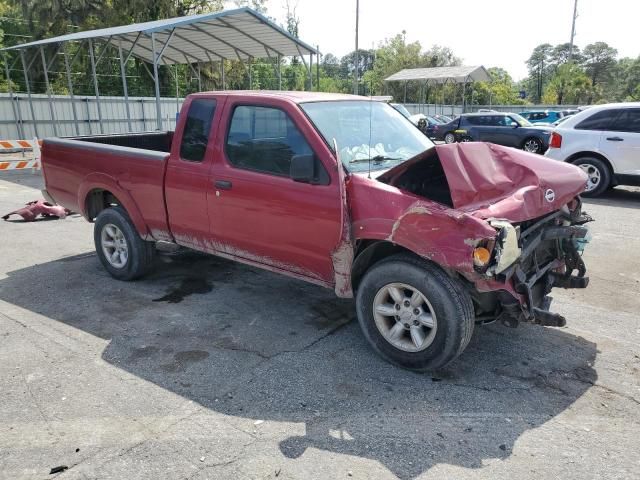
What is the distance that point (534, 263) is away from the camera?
3.76 metres

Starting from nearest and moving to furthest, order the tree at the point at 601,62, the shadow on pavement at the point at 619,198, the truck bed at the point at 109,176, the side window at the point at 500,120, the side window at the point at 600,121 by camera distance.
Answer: the truck bed at the point at 109,176, the shadow on pavement at the point at 619,198, the side window at the point at 600,121, the side window at the point at 500,120, the tree at the point at 601,62

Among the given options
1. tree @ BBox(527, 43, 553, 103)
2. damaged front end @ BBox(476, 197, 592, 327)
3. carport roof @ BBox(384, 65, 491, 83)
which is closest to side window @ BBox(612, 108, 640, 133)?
damaged front end @ BBox(476, 197, 592, 327)

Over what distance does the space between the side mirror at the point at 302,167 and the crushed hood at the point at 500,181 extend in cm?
55

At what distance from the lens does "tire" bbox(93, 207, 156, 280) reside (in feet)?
17.7

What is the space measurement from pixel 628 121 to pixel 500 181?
802cm

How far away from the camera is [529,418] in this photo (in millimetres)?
3172

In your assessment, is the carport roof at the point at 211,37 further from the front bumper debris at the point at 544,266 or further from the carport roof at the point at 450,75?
the carport roof at the point at 450,75

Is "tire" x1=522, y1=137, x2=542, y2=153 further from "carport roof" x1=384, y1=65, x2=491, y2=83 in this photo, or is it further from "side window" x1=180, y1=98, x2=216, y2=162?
"side window" x1=180, y1=98, x2=216, y2=162

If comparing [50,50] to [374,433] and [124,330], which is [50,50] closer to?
[124,330]

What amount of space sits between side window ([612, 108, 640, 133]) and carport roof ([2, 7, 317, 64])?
8.33m

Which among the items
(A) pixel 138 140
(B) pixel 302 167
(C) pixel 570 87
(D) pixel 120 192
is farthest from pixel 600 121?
(C) pixel 570 87

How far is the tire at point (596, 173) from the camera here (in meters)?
10.2

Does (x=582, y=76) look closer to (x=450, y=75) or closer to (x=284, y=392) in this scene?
(x=450, y=75)

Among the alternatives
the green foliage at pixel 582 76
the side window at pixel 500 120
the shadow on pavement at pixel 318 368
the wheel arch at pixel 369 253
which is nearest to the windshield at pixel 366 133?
the wheel arch at pixel 369 253
